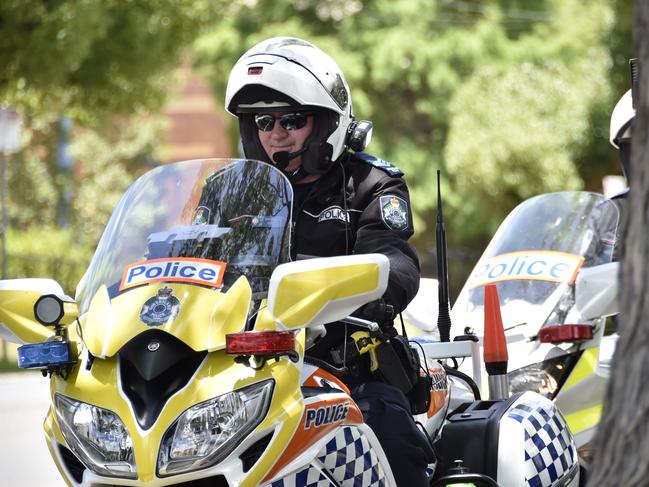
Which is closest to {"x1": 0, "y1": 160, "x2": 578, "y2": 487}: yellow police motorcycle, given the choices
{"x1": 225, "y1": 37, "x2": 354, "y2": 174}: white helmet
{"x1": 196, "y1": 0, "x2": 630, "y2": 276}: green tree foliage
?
{"x1": 225, "y1": 37, "x2": 354, "y2": 174}: white helmet

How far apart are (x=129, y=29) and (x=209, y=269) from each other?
55.4 feet

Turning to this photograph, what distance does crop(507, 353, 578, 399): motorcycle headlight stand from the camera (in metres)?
6.73

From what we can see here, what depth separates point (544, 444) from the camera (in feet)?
17.0

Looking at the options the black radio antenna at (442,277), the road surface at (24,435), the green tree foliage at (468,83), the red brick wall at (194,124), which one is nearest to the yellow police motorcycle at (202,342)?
the black radio antenna at (442,277)

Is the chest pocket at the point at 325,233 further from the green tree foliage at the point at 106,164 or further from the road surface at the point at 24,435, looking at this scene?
the green tree foliage at the point at 106,164

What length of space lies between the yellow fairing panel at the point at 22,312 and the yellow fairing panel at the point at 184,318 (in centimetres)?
23

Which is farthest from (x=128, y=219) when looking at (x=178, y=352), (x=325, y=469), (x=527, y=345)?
(x=527, y=345)

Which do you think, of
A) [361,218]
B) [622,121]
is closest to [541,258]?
[622,121]

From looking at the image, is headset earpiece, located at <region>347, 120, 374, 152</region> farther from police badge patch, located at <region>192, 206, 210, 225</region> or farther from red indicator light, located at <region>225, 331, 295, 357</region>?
red indicator light, located at <region>225, 331, 295, 357</region>

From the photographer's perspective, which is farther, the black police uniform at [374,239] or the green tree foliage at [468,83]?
the green tree foliage at [468,83]

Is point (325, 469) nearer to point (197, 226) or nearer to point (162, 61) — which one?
point (197, 226)

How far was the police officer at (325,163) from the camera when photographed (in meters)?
4.61

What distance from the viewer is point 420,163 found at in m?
40.7

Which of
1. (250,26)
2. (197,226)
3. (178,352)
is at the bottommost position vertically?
(178,352)
